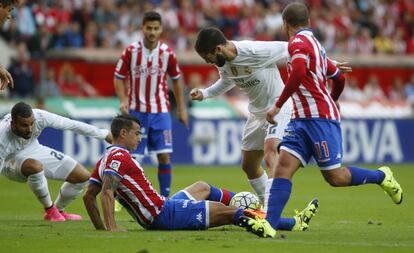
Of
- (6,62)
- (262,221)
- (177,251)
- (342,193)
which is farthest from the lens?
(6,62)

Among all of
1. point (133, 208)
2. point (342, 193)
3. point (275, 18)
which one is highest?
point (275, 18)

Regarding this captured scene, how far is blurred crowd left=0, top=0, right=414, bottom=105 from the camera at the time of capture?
23.7 meters

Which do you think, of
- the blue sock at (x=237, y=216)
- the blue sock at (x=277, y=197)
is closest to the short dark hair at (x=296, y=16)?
the blue sock at (x=277, y=197)

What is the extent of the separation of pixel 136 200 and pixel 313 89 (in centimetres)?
204

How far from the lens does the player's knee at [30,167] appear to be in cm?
1125

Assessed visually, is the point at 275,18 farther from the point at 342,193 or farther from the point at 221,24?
the point at 342,193

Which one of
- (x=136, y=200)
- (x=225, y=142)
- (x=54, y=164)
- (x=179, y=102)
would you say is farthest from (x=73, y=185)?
(x=225, y=142)

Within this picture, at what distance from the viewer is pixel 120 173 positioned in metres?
9.52

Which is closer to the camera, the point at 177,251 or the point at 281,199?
the point at 177,251

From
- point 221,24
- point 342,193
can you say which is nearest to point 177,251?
point 342,193

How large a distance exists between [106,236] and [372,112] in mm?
18983

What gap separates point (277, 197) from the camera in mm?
9266

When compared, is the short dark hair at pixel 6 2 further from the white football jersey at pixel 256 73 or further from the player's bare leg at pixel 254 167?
the player's bare leg at pixel 254 167

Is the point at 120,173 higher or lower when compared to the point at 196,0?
lower
